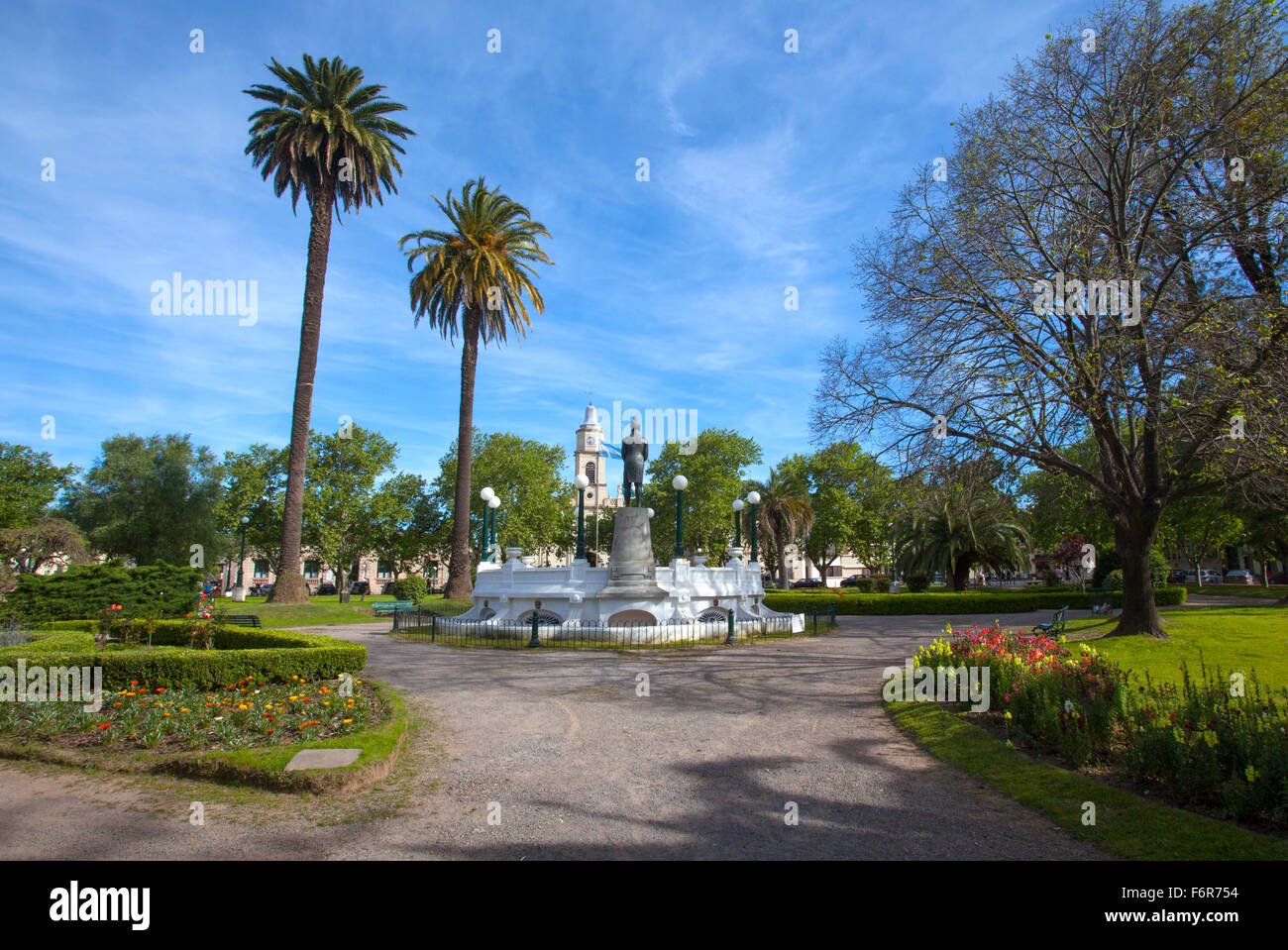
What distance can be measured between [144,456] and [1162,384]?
47.1 m

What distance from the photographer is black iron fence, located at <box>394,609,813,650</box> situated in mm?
18969

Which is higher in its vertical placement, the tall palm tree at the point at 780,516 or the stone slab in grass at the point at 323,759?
the tall palm tree at the point at 780,516

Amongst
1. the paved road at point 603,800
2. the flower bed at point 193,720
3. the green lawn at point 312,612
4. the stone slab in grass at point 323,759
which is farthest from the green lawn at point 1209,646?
the green lawn at point 312,612

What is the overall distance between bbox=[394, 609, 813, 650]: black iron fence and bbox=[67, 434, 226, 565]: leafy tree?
81.3 feet

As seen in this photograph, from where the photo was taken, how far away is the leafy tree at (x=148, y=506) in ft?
125

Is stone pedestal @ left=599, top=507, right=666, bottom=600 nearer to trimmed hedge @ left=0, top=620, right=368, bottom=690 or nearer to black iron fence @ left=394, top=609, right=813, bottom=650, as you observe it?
black iron fence @ left=394, top=609, right=813, bottom=650

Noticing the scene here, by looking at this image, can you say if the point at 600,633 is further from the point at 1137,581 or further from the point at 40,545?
the point at 40,545

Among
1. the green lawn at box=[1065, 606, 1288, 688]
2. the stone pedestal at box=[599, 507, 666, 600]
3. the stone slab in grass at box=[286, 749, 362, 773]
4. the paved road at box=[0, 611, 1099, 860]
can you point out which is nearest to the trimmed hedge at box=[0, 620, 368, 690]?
the paved road at box=[0, 611, 1099, 860]

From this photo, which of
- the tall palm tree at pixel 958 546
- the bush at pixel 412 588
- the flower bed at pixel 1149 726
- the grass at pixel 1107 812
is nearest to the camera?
the grass at pixel 1107 812

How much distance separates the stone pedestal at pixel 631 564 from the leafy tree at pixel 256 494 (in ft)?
108

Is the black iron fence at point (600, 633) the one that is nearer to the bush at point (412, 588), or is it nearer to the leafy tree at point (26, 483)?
the bush at point (412, 588)

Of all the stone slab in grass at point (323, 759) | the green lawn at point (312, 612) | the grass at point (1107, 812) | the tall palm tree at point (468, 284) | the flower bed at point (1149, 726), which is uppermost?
the tall palm tree at point (468, 284)
